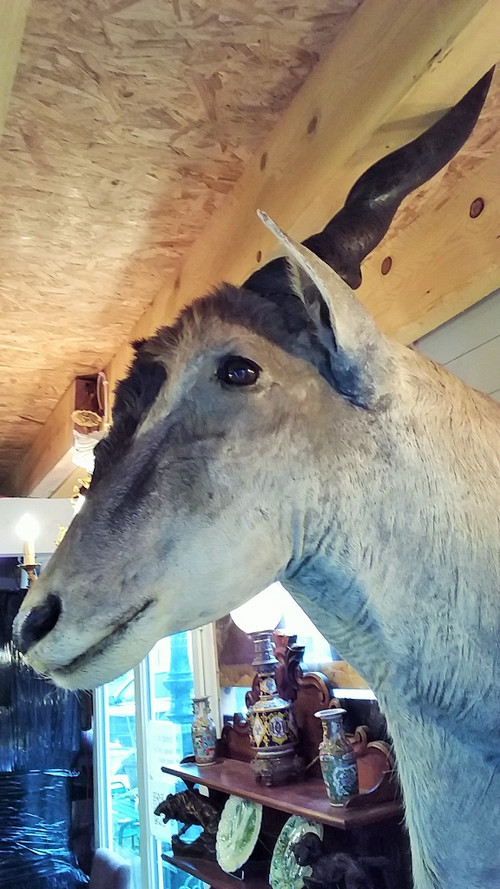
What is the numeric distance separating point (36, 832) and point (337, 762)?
3079 millimetres

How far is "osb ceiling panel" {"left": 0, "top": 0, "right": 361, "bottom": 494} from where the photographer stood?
1000 mm

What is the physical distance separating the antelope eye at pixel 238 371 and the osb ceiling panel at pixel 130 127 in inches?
23.6

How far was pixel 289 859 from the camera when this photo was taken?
1.38 m

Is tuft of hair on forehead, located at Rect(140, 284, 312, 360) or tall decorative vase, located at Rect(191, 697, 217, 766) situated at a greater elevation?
tuft of hair on forehead, located at Rect(140, 284, 312, 360)

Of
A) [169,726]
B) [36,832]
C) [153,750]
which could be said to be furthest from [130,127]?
[36,832]

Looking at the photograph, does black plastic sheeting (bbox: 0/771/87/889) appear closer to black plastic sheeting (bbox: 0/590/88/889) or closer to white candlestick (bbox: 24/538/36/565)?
black plastic sheeting (bbox: 0/590/88/889)

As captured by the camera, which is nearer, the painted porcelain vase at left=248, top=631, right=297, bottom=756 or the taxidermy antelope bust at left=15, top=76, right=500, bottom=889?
the taxidermy antelope bust at left=15, top=76, right=500, bottom=889

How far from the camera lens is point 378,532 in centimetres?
66

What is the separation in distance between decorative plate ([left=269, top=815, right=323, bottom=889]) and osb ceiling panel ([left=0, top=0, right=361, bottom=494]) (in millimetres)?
1278

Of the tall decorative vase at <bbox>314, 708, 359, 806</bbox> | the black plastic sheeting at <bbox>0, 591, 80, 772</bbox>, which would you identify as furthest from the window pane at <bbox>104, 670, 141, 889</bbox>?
the tall decorative vase at <bbox>314, 708, 359, 806</bbox>

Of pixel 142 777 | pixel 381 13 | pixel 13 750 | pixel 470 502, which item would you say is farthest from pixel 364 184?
pixel 13 750

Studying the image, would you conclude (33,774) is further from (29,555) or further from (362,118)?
(362,118)

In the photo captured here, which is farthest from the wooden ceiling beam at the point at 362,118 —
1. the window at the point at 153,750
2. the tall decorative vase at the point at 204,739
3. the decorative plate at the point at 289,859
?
the window at the point at 153,750

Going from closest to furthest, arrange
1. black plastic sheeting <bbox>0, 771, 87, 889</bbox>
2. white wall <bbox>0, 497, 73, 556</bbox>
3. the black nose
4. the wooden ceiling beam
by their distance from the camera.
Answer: the black nose
the wooden ceiling beam
white wall <bbox>0, 497, 73, 556</bbox>
black plastic sheeting <bbox>0, 771, 87, 889</bbox>
